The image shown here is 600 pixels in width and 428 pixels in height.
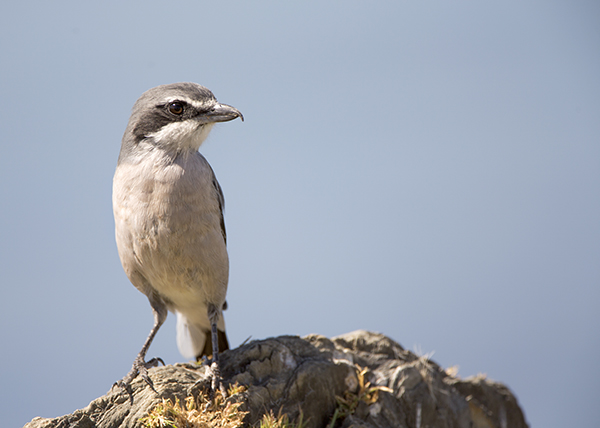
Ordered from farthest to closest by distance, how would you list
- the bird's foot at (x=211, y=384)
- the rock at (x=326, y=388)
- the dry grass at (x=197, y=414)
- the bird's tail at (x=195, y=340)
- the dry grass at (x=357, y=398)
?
the bird's tail at (x=195, y=340), the dry grass at (x=357, y=398), the bird's foot at (x=211, y=384), the rock at (x=326, y=388), the dry grass at (x=197, y=414)

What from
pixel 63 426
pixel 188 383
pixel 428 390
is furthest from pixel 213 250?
pixel 428 390

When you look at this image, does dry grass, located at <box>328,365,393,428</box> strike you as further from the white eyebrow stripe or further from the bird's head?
the white eyebrow stripe

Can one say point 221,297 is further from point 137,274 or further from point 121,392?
point 121,392

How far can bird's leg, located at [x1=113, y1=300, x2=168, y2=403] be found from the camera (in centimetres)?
529

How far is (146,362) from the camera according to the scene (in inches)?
230

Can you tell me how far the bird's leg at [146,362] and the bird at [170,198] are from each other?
0.01 metres

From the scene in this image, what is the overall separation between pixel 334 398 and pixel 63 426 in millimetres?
2928

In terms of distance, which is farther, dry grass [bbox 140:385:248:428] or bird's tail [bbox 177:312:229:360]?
bird's tail [bbox 177:312:229:360]

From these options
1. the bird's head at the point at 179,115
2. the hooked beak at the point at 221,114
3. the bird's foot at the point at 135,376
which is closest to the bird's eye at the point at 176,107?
the bird's head at the point at 179,115

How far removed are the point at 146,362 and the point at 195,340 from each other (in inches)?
42.7

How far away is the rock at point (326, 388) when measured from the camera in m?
5.14

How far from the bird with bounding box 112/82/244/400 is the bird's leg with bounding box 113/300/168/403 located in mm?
14

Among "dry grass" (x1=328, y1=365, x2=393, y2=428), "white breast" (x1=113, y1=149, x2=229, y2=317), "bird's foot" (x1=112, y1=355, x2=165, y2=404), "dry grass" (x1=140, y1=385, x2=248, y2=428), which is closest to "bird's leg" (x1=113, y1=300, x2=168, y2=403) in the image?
"bird's foot" (x1=112, y1=355, x2=165, y2=404)

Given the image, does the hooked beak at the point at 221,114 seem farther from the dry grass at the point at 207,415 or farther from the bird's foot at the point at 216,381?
the dry grass at the point at 207,415
